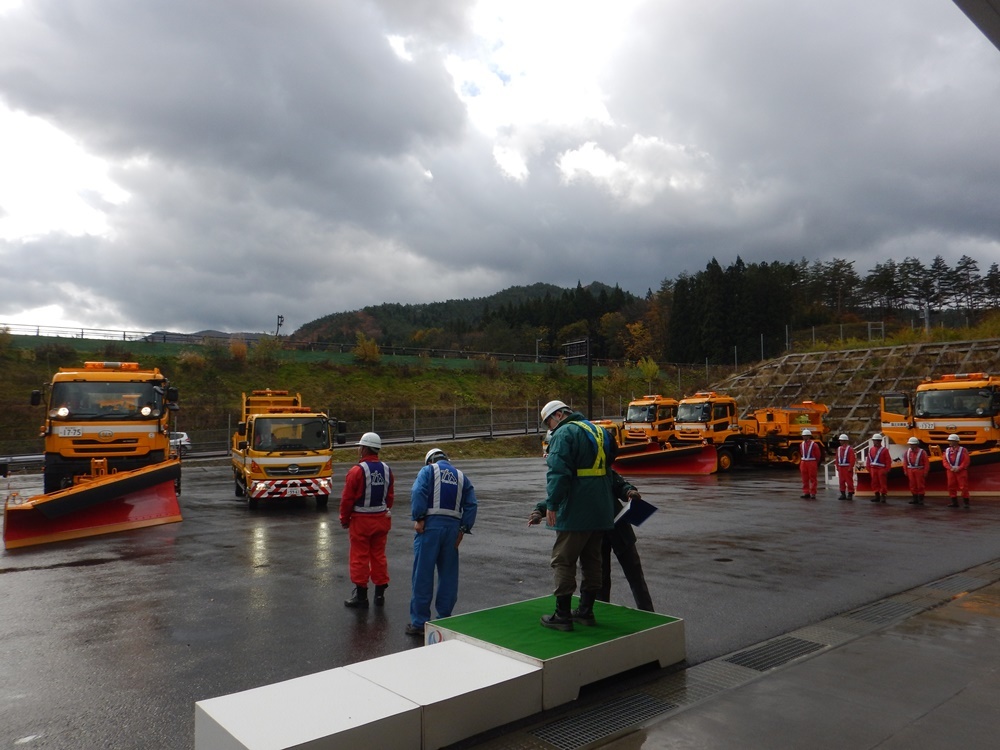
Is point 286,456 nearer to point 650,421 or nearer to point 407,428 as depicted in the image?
point 650,421

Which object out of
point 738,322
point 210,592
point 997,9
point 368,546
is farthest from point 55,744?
point 738,322

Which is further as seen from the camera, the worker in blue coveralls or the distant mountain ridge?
the distant mountain ridge

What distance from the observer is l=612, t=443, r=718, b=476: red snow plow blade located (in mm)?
27484

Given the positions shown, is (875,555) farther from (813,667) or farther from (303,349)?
(303,349)

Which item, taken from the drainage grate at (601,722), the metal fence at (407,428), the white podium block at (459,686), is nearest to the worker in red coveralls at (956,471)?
the drainage grate at (601,722)

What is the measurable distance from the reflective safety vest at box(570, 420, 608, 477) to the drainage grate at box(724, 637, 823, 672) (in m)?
1.89

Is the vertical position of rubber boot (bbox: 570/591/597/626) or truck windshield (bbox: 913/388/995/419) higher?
truck windshield (bbox: 913/388/995/419)

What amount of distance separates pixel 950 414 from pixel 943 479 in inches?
162

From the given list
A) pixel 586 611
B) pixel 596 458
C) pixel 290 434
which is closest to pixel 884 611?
pixel 586 611

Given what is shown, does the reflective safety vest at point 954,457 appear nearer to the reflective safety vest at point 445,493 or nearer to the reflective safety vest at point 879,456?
the reflective safety vest at point 879,456

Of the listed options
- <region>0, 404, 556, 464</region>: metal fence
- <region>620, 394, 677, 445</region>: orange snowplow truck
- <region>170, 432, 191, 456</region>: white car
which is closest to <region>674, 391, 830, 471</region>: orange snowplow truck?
<region>620, 394, 677, 445</region>: orange snowplow truck

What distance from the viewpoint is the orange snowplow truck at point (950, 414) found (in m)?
21.3

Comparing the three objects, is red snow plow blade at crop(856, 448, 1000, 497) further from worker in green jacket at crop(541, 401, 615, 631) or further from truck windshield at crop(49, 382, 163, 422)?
truck windshield at crop(49, 382, 163, 422)

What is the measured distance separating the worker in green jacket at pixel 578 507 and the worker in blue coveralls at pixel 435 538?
46.6 inches
